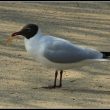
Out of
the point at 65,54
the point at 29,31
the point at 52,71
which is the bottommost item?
the point at 52,71

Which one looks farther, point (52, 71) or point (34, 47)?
point (52, 71)

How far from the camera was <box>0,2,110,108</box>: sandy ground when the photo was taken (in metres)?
6.34

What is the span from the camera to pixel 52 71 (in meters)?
7.80

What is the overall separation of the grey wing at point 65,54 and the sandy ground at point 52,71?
0.40 meters

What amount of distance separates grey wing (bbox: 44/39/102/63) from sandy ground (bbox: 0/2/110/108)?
0.40m

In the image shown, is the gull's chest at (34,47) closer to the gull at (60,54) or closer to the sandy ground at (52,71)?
the gull at (60,54)

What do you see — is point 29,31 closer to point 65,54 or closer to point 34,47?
point 34,47

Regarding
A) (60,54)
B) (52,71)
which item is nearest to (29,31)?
(60,54)

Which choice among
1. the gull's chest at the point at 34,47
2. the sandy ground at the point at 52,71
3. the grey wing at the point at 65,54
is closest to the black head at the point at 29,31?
the gull's chest at the point at 34,47

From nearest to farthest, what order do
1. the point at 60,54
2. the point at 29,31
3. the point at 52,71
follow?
the point at 60,54 < the point at 29,31 < the point at 52,71

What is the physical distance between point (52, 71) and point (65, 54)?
3.38 ft

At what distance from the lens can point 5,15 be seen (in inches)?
487

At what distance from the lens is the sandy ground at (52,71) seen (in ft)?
20.8

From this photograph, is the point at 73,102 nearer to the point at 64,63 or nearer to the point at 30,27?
the point at 64,63
